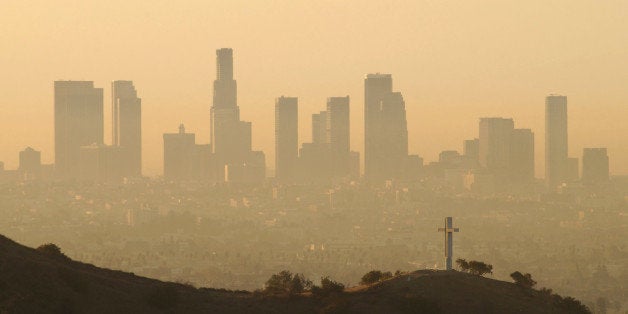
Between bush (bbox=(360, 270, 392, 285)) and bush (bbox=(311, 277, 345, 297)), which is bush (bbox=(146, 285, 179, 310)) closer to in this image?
bush (bbox=(311, 277, 345, 297))

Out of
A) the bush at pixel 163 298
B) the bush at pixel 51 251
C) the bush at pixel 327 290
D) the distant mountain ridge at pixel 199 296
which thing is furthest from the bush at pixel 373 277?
the bush at pixel 51 251

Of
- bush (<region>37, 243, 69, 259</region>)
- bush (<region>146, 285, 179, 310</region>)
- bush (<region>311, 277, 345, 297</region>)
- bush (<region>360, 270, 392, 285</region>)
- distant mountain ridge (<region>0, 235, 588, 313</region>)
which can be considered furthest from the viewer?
bush (<region>360, 270, 392, 285</region>)

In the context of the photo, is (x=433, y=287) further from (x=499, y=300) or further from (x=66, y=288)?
(x=66, y=288)

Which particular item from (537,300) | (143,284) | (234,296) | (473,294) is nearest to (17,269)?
(143,284)

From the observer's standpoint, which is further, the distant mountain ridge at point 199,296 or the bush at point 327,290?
the bush at point 327,290

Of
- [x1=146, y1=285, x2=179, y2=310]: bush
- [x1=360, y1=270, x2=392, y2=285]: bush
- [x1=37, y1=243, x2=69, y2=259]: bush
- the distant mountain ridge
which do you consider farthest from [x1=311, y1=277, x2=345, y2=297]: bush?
[x1=37, y1=243, x2=69, y2=259]: bush

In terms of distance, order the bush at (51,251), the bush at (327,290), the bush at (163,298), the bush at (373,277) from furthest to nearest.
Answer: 1. the bush at (373,277)
2. the bush at (51,251)
3. the bush at (327,290)
4. the bush at (163,298)

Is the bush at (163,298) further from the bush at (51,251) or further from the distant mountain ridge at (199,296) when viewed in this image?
the bush at (51,251)

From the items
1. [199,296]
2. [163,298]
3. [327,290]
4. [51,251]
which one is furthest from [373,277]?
[51,251]

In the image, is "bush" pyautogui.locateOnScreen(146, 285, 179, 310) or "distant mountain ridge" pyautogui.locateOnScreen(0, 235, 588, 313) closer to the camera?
"distant mountain ridge" pyautogui.locateOnScreen(0, 235, 588, 313)
